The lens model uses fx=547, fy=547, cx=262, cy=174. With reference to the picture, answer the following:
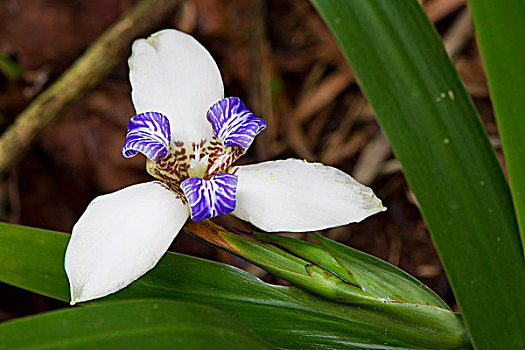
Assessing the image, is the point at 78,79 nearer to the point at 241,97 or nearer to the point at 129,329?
the point at 241,97

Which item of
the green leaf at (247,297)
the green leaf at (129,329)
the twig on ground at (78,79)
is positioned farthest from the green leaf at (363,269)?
the twig on ground at (78,79)

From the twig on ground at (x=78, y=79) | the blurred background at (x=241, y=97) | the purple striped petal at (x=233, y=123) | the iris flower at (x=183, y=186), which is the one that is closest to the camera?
the iris flower at (x=183, y=186)

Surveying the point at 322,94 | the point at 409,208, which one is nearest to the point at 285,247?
the point at 409,208

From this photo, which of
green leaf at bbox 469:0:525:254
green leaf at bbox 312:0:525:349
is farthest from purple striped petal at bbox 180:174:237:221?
green leaf at bbox 469:0:525:254

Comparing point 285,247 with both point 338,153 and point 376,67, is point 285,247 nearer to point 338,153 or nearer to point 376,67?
point 376,67

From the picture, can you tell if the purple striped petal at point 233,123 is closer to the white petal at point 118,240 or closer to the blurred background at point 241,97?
the white petal at point 118,240

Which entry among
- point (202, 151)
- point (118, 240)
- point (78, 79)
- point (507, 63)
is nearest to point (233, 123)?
point (202, 151)
